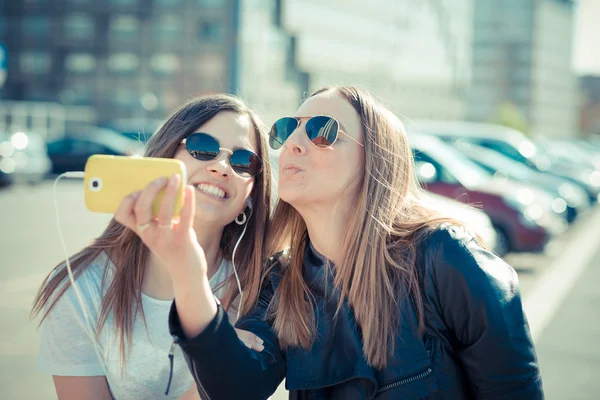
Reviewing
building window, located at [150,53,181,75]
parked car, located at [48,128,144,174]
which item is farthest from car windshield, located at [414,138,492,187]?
building window, located at [150,53,181,75]

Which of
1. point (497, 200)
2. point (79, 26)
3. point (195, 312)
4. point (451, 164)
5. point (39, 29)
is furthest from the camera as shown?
point (39, 29)

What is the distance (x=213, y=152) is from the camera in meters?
2.62

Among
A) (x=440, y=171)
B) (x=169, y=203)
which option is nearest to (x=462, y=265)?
(x=169, y=203)

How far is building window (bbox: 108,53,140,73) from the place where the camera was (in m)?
61.7

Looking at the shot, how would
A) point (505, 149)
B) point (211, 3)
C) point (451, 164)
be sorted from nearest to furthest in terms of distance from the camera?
point (451, 164), point (505, 149), point (211, 3)

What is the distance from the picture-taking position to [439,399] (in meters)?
2.07

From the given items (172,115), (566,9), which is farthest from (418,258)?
(566,9)

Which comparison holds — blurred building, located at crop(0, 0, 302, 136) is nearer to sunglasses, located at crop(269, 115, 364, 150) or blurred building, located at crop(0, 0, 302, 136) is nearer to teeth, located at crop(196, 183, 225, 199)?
teeth, located at crop(196, 183, 225, 199)

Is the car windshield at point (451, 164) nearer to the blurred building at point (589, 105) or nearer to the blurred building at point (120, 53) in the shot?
the blurred building at point (120, 53)

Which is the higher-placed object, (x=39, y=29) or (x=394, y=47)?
(x=39, y=29)

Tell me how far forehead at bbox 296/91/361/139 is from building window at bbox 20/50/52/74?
208 ft

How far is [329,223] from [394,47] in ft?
238

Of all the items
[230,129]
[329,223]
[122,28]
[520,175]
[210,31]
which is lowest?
[520,175]

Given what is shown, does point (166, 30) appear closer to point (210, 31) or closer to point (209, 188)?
point (210, 31)
